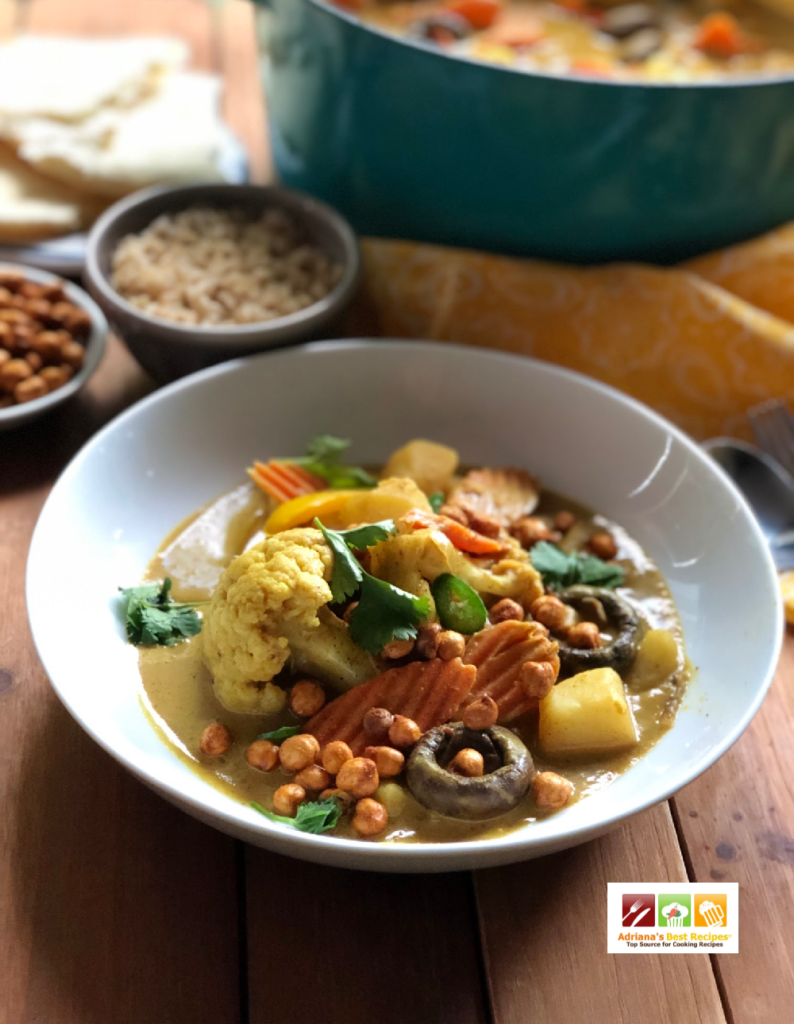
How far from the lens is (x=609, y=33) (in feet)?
9.19

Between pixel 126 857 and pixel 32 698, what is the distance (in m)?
0.35

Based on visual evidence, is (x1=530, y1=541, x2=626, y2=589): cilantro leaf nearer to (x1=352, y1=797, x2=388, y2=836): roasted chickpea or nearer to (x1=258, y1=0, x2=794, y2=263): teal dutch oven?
(x1=352, y1=797, x2=388, y2=836): roasted chickpea

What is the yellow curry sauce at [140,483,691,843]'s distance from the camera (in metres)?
1.38

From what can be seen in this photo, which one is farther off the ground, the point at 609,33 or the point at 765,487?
the point at 609,33

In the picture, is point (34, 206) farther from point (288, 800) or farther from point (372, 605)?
point (288, 800)

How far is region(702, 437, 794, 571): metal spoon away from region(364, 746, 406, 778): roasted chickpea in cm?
97

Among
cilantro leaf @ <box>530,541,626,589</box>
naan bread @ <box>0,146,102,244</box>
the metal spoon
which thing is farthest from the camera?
naan bread @ <box>0,146,102,244</box>

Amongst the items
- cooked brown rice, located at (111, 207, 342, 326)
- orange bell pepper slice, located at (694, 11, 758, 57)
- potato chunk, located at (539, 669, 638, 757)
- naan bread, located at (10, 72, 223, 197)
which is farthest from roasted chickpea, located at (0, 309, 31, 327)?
orange bell pepper slice, located at (694, 11, 758, 57)

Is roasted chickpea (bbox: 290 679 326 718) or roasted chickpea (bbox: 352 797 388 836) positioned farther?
roasted chickpea (bbox: 290 679 326 718)

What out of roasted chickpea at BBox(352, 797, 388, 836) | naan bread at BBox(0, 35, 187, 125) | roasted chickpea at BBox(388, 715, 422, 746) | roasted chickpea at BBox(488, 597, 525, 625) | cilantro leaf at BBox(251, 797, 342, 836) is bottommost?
cilantro leaf at BBox(251, 797, 342, 836)

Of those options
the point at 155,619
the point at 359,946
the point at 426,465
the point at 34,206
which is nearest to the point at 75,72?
the point at 34,206

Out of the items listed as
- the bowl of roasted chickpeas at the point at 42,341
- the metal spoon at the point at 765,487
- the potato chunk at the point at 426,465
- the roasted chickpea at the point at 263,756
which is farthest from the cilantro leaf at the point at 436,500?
the bowl of roasted chickpeas at the point at 42,341

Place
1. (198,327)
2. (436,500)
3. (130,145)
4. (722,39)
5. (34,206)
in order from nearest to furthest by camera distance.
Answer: (436,500), (198,327), (34,206), (130,145), (722,39)

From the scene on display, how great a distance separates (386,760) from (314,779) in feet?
0.34
